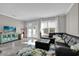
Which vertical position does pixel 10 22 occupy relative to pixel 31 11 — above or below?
below

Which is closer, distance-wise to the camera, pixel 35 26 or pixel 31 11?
pixel 31 11

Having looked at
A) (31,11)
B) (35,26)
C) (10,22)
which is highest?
(31,11)

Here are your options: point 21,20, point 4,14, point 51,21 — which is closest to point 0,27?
point 4,14

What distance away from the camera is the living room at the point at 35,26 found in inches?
130

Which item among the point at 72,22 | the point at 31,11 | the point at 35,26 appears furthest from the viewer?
the point at 72,22

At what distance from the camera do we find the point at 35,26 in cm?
366

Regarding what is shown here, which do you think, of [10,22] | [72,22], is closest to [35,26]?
[10,22]

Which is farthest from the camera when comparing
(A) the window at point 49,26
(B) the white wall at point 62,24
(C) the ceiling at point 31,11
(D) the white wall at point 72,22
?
(A) the window at point 49,26

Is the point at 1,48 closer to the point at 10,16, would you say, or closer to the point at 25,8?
the point at 10,16

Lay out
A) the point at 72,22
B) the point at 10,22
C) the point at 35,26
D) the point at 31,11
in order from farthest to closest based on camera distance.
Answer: the point at 72,22, the point at 35,26, the point at 10,22, the point at 31,11

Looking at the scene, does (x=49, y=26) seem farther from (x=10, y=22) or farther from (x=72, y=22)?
(x=10, y=22)

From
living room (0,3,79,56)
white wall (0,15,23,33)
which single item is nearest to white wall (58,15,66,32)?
living room (0,3,79,56)

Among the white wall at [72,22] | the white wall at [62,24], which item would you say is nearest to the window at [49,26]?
the white wall at [62,24]

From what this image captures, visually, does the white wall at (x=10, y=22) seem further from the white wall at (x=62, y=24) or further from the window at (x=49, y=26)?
the white wall at (x=62, y=24)
